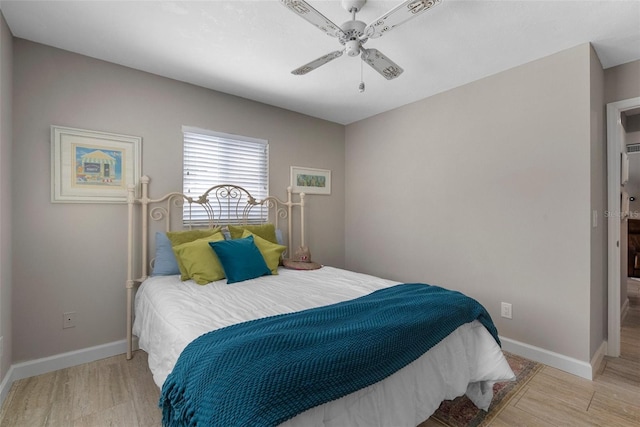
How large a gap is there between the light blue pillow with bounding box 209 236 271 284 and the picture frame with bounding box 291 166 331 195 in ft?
4.38

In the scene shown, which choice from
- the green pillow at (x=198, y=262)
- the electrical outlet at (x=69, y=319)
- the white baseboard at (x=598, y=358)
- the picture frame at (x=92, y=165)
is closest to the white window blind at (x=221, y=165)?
the picture frame at (x=92, y=165)

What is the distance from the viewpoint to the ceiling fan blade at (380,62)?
74.0 inches

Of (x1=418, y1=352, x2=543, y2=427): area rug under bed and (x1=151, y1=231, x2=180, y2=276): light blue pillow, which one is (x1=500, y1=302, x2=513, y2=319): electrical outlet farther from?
(x1=151, y1=231, x2=180, y2=276): light blue pillow

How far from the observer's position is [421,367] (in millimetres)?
1523

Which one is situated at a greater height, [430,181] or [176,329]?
[430,181]

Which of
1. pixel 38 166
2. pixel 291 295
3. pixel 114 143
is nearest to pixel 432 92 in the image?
pixel 291 295

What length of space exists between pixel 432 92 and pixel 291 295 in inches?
101

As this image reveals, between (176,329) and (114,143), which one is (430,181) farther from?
(114,143)

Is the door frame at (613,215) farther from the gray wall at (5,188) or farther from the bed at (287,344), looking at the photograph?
the gray wall at (5,188)

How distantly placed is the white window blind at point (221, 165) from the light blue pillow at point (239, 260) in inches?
28.8

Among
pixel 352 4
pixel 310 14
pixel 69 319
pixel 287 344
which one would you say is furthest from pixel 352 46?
pixel 69 319

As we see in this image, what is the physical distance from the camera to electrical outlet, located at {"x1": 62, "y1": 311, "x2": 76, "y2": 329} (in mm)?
2361

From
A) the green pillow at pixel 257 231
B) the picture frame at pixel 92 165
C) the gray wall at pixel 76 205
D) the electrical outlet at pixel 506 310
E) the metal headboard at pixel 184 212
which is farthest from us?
the green pillow at pixel 257 231

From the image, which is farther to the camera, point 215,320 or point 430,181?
point 430,181
